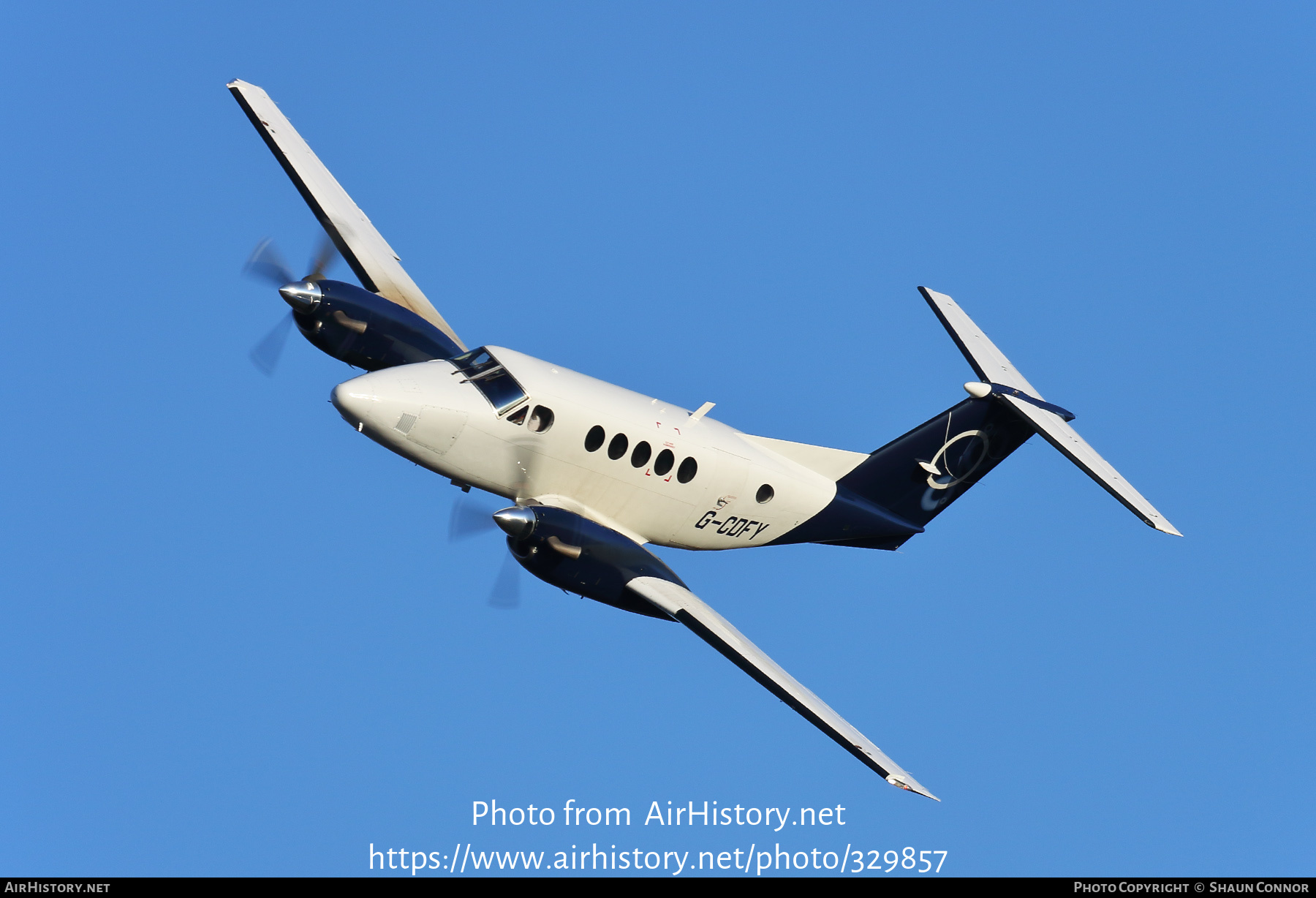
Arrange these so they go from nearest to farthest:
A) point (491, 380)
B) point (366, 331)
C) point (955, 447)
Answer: point (491, 380), point (366, 331), point (955, 447)

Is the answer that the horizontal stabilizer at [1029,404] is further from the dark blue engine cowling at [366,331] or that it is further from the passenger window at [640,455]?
the dark blue engine cowling at [366,331]

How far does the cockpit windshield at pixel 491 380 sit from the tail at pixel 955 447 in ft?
20.6

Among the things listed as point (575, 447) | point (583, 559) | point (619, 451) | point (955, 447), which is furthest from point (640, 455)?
point (955, 447)

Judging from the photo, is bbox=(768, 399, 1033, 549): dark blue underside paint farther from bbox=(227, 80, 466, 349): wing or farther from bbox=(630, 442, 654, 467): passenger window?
bbox=(227, 80, 466, 349): wing

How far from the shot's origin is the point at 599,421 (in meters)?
20.7

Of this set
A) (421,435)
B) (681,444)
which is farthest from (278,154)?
(681,444)

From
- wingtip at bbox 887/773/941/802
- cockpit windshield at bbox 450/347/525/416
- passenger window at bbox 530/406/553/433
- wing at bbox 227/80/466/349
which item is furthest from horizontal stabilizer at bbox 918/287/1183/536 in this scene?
wing at bbox 227/80/466/349

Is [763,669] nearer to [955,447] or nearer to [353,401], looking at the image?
[955,447]

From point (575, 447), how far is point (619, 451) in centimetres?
69

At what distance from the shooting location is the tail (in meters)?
23.5

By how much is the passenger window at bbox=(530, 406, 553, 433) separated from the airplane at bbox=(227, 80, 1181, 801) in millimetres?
16

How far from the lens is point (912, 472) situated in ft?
78.1

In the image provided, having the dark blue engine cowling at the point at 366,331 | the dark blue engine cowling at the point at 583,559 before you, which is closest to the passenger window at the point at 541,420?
the dark blue engine cowling at the point at 583,559

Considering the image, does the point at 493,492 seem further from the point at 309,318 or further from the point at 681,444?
the point at 309,318
